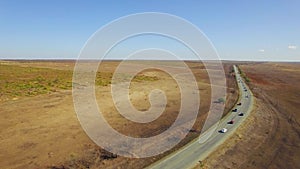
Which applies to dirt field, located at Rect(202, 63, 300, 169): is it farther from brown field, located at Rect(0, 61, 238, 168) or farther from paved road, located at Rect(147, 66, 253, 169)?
brown field, located at Rect(0, 61, 238, 168)

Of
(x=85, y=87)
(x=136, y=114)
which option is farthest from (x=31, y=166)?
(x=85, y=87)

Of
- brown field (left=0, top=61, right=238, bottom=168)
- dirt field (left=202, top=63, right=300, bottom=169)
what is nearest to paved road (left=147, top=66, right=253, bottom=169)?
dirt field (left=202, top=63, right=300, bottom=169)

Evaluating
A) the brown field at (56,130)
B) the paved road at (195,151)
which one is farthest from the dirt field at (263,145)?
the brown field at (56,130)

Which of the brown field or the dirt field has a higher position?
the brown field

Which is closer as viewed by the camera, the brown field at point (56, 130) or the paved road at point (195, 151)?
the paved road at point (195, 151)

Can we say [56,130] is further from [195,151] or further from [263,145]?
[263,145]

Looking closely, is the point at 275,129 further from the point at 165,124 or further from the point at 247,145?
the point at 165,124

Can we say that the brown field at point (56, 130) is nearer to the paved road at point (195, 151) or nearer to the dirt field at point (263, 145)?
the paved road at point (195, 151)

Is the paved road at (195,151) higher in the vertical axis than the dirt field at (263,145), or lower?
higher

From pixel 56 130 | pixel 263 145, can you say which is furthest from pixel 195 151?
pixel 56 130

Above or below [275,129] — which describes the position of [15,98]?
above

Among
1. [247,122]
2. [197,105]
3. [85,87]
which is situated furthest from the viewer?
[85,87]
